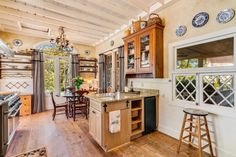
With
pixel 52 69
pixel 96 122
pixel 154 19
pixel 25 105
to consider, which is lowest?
pixel 25 105

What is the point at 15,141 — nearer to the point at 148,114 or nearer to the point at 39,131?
the point at 39,131

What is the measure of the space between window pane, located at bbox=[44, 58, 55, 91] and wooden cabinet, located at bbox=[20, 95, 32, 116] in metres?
0.87

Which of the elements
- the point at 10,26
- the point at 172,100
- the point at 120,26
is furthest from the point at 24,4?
the point at 172,100

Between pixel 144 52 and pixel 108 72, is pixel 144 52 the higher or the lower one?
the higher one

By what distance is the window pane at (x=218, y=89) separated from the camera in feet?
6.36

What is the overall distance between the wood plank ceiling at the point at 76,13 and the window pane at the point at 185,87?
5.36 ft

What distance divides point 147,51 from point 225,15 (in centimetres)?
144

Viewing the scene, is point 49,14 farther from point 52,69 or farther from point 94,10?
point 52,69

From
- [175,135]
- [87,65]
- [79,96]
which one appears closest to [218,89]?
[175,135]

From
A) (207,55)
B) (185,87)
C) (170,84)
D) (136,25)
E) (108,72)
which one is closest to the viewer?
(207,55)

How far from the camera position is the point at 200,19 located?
2.25 meters

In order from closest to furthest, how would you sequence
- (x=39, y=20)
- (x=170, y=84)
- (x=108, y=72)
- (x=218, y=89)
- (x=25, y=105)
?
(x=218, y=89), (x=170, y=84), (x=39, y=20), (x=25, y=105), (x=108, y=72)

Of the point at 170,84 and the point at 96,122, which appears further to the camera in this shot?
the point at 170,84

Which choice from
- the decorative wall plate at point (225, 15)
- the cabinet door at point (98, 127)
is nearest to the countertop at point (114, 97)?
the cabinet door at point (98, 127)
